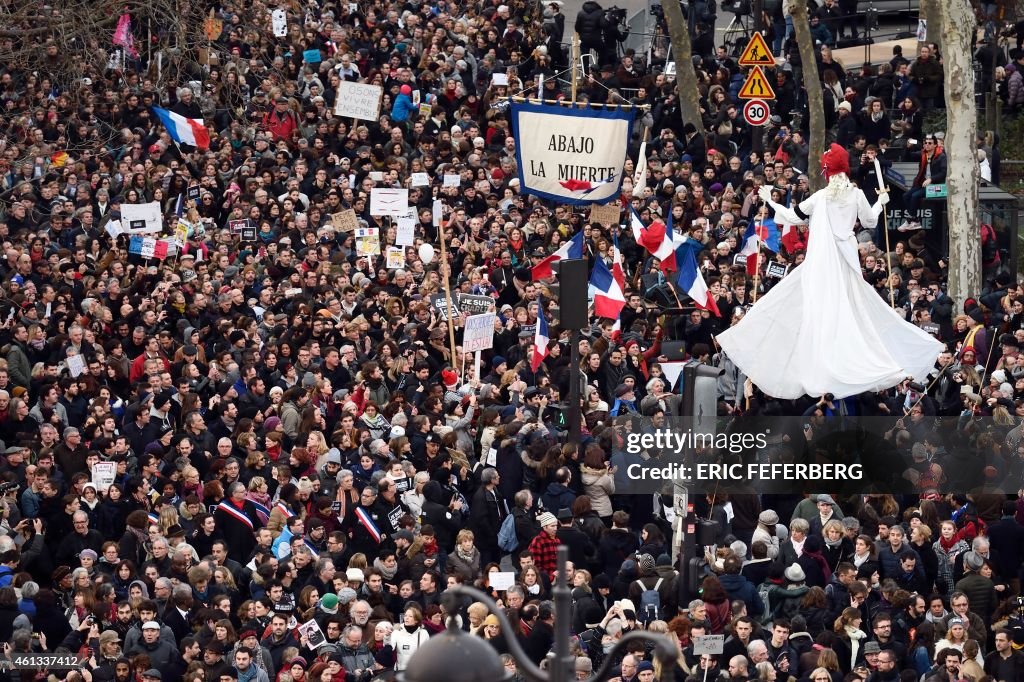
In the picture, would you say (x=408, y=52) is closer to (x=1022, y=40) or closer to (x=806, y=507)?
(x=1022, y=40)

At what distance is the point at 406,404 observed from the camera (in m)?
18.4

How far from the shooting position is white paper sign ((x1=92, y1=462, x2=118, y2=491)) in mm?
16281

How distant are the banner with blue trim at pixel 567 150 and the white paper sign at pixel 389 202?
161 centimetres

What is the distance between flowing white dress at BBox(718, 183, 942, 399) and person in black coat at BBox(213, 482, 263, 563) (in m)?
4.53

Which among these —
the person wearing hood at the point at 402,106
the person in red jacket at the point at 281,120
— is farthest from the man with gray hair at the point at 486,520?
the person wearing hood at the point at 402,106

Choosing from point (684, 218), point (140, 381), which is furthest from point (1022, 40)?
point (140, 381)

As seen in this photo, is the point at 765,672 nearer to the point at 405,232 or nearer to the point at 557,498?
the point at 557,498

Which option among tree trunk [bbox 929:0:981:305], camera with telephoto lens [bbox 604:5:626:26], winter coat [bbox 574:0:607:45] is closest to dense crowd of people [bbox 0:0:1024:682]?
tree trunk [bbox 929:0:981:305]

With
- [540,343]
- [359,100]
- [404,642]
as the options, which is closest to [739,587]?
[404,642]

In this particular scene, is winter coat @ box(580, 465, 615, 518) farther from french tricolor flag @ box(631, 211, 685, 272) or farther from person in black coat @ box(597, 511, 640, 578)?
french tricolor flag @ box(631, 211, 685, 272)

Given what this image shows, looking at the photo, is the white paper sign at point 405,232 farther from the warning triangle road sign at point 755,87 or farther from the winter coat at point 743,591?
the winter coat at point 743,591

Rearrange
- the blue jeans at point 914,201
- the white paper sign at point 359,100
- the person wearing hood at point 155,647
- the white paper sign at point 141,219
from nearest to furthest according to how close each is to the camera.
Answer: the person wearing hood at point 155,647 → the white paper sign at point 141,219 → the blue jeans at point 914,201 → the white paper sign at point 359,100

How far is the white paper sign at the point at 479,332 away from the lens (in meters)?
19.5

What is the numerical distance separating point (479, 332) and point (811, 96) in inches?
359
